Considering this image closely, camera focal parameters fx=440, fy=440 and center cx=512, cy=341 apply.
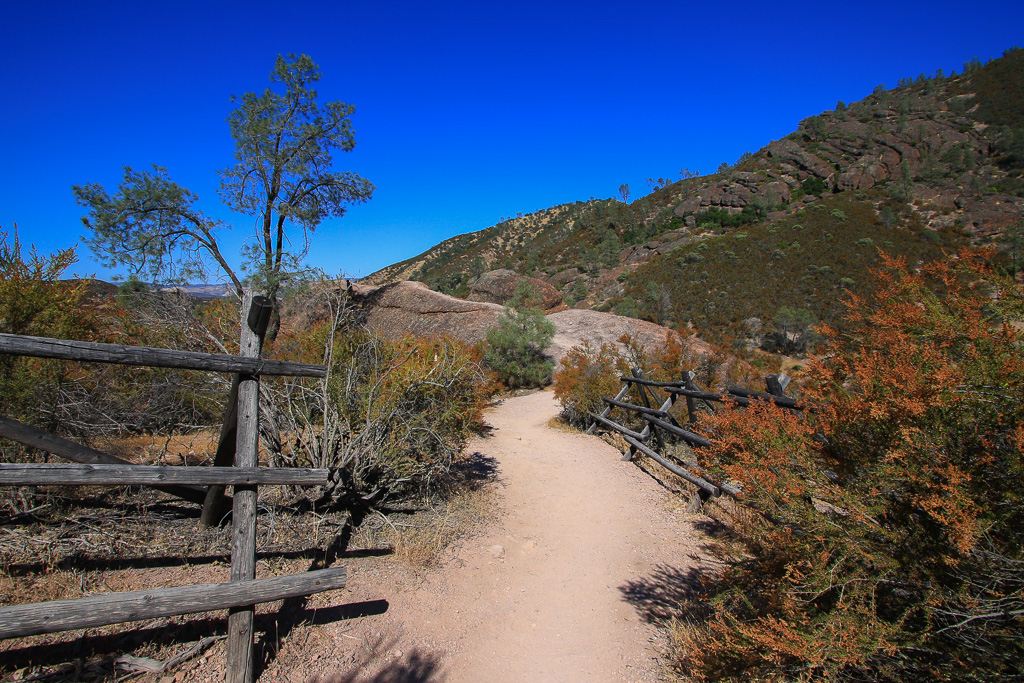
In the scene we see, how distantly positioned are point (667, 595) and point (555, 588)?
1000 mm

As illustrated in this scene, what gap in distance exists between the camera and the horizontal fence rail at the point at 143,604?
2.12 meters

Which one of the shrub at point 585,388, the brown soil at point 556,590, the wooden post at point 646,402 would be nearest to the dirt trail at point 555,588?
the brown soil at point 556,590

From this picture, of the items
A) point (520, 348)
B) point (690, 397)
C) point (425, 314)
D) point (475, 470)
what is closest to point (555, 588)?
point (475, 470)

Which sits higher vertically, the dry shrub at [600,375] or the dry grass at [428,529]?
the dry shrub at [600,375]

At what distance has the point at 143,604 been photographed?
236cm

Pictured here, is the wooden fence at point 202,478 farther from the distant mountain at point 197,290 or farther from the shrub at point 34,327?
the distant mountain at point 197,290

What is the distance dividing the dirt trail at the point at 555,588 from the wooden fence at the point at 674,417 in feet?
1.52

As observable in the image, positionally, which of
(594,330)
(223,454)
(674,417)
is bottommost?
(674,417)

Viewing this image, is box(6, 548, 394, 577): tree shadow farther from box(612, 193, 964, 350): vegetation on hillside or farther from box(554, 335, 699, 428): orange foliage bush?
box(612, 193, 964, 350): vegetation on hillside

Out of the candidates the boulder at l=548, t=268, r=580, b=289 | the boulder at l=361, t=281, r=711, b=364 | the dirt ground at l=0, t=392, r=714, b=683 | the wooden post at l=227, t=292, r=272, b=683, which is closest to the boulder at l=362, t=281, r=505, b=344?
the boulder at l=361, t=281, r=711, b=364

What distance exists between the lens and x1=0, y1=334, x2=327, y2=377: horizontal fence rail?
2.28 meters

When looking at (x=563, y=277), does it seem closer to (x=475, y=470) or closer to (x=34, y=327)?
(x=475, y=470)

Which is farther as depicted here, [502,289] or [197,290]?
[502,289]

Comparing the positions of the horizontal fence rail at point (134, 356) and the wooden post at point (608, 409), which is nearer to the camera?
the horizontal fence rail at point (134, 356)
